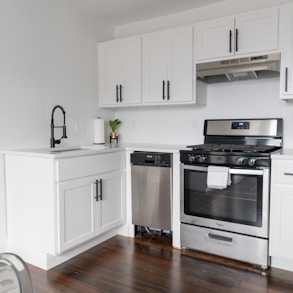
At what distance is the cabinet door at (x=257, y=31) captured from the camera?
2.46m

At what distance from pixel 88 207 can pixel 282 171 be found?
167 cm

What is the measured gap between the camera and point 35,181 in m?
2.37

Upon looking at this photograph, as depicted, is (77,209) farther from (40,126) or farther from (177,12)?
(177,12)

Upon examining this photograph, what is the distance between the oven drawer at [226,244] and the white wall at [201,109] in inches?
39.7

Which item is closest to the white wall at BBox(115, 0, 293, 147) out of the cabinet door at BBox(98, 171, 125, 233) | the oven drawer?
the cabinet door at BBox(98, 171, 125, 233)

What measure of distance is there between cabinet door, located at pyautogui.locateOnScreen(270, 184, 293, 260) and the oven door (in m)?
0.05

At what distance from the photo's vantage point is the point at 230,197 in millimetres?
2479

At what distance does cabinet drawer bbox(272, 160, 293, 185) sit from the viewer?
2229 mm

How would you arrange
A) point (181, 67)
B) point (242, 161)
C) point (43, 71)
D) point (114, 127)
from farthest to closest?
point (114, 127), point (181, 67), point (43, 71), point (242, 161)

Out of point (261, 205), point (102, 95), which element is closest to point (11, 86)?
point (102, 95)

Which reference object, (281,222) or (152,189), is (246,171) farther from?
(152,189)

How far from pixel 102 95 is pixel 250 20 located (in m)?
1.82

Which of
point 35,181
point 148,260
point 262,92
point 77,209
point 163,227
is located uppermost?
point 262,92

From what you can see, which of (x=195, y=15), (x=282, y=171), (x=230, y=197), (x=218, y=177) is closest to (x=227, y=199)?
(x=230, y=197)
